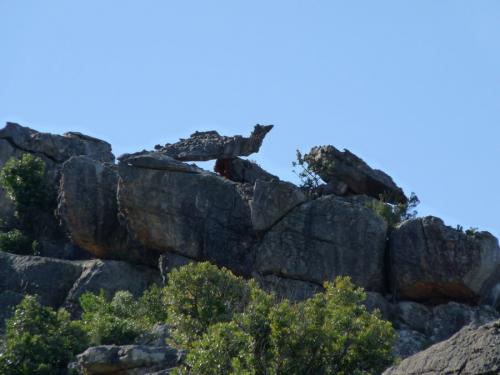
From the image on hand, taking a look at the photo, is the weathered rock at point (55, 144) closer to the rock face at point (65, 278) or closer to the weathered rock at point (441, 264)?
the rock face at point (65, 278)

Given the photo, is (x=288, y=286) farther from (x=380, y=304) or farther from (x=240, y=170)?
(x=240, y=170)

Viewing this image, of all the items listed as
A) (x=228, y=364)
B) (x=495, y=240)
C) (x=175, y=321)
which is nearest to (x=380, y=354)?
(x=228, y=364)

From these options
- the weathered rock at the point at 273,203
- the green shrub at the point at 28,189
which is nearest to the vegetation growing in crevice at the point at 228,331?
the weathered rock at the point at 273,203

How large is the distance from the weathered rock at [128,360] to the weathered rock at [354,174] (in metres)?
22.7

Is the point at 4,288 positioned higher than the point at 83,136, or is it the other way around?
the point at 83,136

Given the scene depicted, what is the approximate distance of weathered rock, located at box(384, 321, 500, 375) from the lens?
1856 centimetres

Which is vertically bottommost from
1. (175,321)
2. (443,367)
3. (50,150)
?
(443,367)

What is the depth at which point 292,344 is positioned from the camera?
26.6m

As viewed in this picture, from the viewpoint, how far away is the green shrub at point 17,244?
50.4 meters

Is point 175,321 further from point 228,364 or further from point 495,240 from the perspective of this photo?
point 495,240

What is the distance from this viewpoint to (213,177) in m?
47.6

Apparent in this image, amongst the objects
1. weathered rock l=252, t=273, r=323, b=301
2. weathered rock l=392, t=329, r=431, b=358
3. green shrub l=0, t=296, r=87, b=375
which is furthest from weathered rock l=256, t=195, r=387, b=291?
green shrub l=0, t=296, r=87, b=375

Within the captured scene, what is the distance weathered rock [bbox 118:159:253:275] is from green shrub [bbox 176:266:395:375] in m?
18.0

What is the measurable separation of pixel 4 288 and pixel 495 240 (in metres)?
17.5
